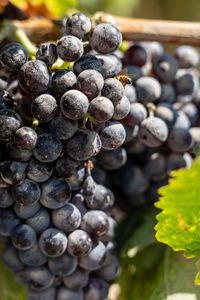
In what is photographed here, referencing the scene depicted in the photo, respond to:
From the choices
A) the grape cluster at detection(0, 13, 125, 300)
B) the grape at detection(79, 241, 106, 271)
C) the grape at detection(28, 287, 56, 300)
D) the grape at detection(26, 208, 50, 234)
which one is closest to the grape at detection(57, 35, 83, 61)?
the grape cluster at detection(0, 13, 125, 300)

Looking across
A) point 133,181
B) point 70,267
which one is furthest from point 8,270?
point 133,181

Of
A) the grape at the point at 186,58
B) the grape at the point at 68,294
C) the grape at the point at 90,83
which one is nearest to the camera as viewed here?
the grape at the point at 90,83

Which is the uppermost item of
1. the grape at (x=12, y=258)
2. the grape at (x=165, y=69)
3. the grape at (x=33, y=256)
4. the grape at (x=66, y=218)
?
the grape at (x=165, y=69)

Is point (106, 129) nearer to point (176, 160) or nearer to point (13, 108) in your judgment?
point (13, 108)

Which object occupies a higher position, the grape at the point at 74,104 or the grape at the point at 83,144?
the grape at the point at 74,104

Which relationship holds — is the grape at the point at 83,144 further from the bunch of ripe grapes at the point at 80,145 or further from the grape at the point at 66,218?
the grape at the point at 66,218

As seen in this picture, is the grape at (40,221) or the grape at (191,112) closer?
the grape at (40,221)

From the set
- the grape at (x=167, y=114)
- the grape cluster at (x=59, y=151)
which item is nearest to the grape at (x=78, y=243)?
the grape cluster at (x=59, y=151)
